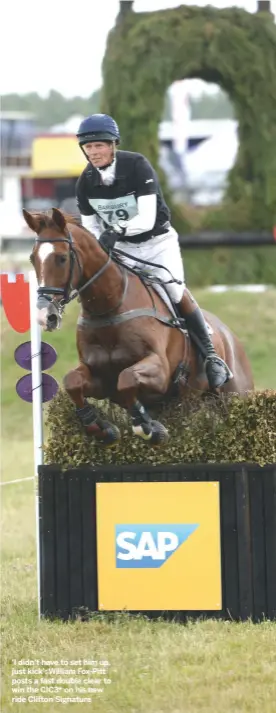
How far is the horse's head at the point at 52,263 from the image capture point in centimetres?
664

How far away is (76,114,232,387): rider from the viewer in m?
7.21

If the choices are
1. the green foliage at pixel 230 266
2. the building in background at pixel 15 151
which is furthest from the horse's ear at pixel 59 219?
the building in background at pixel 15 151

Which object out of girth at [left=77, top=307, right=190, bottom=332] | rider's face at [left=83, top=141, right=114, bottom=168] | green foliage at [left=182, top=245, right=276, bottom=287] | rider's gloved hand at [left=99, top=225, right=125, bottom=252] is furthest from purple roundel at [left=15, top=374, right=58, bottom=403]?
green foliage at [left=182, top=245, right=276, bottom=287]

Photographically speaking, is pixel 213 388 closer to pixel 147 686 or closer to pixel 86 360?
pixel 86 360

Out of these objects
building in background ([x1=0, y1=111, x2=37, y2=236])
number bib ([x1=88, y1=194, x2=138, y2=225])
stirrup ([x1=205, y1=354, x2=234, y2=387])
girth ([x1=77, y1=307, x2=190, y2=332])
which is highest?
building in background ([x1=0, y1=111, x2=37, y2=236])

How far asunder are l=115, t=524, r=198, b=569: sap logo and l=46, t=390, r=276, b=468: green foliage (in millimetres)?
416

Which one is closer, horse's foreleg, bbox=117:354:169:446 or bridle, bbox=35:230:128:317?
bridle, bbox=35:230:128:317

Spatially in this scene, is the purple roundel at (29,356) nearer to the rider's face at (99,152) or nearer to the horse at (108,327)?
the horse at (108,327)

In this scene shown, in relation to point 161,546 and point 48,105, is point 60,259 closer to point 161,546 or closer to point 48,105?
point 161,546

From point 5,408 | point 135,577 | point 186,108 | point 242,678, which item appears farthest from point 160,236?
point 186,108

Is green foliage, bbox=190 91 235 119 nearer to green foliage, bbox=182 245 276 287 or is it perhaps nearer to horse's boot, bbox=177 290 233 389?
green foliage, bbox=182 245 276 287

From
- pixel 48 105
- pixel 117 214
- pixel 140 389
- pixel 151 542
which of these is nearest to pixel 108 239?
pixel 117 214

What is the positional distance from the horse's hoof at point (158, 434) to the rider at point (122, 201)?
101 cm

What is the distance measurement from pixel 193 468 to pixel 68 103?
117204 millimetres
